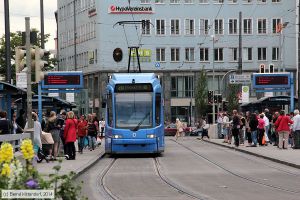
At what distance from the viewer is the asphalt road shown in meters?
17.0

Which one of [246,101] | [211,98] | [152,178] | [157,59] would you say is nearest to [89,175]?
[152,178]

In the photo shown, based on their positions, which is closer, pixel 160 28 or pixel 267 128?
pixel 267 128

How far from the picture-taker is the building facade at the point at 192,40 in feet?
310

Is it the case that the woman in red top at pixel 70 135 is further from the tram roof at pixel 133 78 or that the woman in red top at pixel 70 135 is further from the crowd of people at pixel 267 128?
the crowd of people at pixel 267 128

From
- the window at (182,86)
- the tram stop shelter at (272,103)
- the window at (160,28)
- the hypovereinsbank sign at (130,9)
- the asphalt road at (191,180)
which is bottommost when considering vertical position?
the asphalt road at (191,180)

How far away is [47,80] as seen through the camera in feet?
125

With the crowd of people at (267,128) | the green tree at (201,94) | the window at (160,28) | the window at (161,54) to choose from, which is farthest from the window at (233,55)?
the crowd of people at (267,128)

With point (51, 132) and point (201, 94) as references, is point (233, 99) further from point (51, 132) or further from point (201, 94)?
point (51, 132)

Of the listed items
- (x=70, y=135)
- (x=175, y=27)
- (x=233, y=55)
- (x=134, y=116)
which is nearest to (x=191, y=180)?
(x=70, y=135)

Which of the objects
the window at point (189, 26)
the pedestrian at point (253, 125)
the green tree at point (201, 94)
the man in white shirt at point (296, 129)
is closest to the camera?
the man in white shirt at point (296, 129)

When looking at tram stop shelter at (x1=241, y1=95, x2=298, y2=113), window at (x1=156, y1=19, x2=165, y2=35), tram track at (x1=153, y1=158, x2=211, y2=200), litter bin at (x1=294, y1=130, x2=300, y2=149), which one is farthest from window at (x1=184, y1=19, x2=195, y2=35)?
tram track at (x1=153, y1=158, x2=211, y2=200)

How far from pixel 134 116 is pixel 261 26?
65.2 m

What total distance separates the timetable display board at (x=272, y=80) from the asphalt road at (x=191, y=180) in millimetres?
13022

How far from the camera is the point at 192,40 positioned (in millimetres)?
95625
